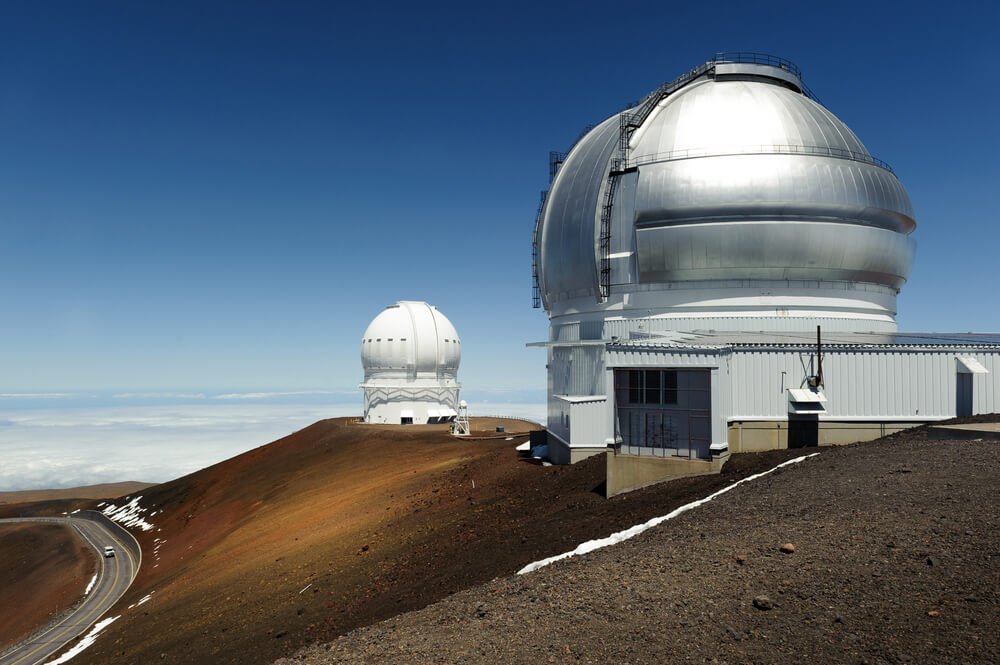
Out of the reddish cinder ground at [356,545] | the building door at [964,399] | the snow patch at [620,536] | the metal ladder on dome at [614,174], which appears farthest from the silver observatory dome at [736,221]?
the snow patch at [620,536]

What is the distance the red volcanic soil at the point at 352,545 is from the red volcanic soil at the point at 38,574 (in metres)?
2.84

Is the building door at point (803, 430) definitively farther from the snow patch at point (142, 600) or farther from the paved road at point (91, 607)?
the paved road at point (91, 607)

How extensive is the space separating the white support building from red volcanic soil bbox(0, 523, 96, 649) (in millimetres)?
19878

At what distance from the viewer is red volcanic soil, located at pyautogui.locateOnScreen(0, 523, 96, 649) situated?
2628 centimetres

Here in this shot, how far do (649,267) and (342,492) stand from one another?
49.0 feet

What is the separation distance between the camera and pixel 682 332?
24.8m

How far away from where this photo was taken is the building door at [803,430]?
19.9 m

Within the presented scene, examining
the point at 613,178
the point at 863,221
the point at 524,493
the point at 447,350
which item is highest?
the point at 613,178

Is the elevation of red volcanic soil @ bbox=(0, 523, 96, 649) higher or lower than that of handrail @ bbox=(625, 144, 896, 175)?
lower

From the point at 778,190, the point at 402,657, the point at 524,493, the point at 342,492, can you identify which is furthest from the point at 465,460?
the point at 402,657

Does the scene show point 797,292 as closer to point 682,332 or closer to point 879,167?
point 682,332

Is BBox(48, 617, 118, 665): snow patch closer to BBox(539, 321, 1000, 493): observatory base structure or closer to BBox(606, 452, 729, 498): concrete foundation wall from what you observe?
BBox(606, 452, 729, 498): concrete foundation wall

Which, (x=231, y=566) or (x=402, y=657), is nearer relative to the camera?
(x=402, y=657)

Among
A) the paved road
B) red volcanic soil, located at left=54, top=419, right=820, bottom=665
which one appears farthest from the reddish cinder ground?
the paved road
